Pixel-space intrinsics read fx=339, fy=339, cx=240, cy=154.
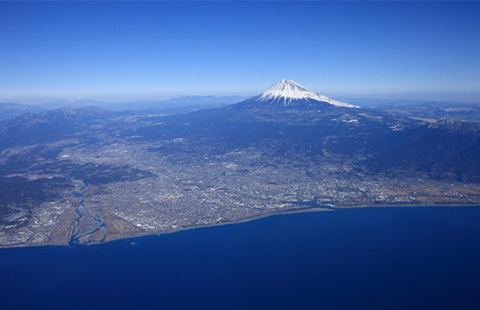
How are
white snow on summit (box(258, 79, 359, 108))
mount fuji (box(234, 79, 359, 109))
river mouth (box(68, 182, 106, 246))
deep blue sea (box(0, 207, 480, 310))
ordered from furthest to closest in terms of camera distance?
white snow on summit (box(258, 79, 359, 108)), mount fuji (box(234, 79, 359, 109)), river mouth (box(68, 182, 106, 246)), deep blue sea (box(0, 207, 480, 310))

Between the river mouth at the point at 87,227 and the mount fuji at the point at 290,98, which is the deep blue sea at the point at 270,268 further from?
the mount fuji at the point at 290,98

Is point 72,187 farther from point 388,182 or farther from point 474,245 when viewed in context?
point 474,245

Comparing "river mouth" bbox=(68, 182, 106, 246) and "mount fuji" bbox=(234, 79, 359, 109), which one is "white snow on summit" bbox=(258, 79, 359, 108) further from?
"river mouth" bbox=(68, 182, 106, 246)

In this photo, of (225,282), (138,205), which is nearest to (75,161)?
(138,205)

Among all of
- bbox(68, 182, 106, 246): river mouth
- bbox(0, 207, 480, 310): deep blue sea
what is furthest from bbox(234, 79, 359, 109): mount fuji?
bbox(68, 182, 106, 246): river mouth

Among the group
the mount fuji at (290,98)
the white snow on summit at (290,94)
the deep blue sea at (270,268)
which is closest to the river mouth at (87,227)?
the deep blue sea at (270,268)

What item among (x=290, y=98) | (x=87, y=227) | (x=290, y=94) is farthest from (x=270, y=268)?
(x=290, y=94)
